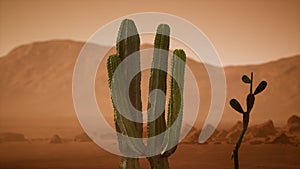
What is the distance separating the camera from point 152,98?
5.31 ft

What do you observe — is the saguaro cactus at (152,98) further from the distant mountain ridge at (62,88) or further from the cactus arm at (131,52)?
the distant mountain ridge at (62,88)

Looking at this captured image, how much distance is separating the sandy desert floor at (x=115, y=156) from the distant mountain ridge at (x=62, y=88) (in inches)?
4.1

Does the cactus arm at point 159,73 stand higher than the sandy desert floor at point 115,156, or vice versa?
the cactus arm at point 159,73

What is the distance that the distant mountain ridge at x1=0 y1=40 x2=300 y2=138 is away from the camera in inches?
95.2

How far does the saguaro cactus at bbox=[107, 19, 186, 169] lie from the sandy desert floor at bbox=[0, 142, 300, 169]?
30.4 inches

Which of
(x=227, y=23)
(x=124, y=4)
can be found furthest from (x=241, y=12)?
(x=124, y=4)

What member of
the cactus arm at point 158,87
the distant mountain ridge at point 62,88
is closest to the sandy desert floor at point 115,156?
the distant mountain ridge at point 62,88

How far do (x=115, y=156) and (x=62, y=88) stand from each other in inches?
17.9

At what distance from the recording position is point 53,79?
2.52m

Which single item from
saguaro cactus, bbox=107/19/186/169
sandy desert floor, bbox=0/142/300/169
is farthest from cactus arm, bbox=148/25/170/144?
sandy desert floor, bbox=0/142/300/169

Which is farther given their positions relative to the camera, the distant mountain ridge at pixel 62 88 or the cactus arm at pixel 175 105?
the distant mountain ridge at pixel 62 88

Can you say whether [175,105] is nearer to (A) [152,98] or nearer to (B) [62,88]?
(A) [152,98]

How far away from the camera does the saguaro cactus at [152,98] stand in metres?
1.58

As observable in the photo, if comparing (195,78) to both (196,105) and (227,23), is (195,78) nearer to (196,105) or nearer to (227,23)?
(196,105)
